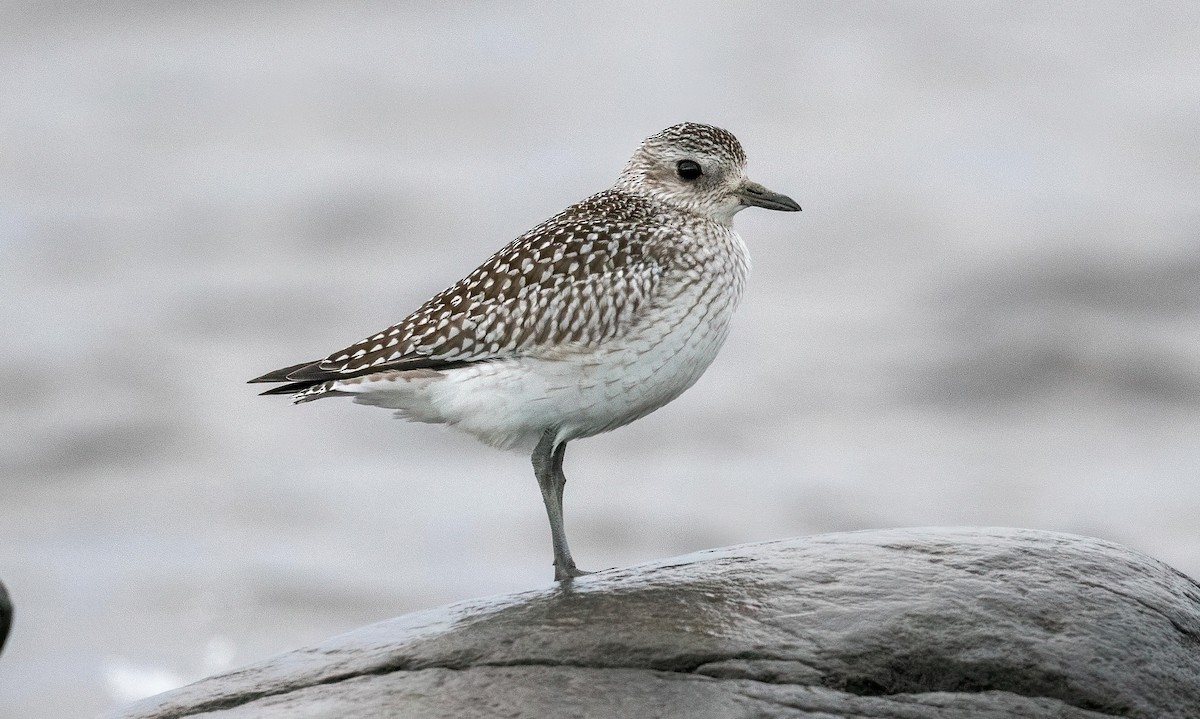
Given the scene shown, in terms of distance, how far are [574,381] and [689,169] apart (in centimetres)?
186

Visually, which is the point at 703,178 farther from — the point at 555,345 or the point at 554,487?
the point at 554,487

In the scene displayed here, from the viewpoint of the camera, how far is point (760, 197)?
10.4m

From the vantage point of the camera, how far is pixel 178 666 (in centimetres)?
1733

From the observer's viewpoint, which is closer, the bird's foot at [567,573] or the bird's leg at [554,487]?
the bird's foot at [567,573]

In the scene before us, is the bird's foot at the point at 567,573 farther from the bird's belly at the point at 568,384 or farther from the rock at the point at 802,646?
the bird's belly at the point at 568,384

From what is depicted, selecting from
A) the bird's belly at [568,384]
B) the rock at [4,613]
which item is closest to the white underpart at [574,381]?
the bird's belly at [568,384]

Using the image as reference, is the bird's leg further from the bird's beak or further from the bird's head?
the bird's beak

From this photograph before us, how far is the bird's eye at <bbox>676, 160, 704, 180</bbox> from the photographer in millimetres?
10344

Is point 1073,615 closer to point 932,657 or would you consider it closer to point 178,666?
point 932,657

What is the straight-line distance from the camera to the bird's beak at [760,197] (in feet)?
34.0

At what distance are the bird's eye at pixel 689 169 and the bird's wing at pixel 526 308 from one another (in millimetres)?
704

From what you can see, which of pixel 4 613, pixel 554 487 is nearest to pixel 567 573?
pixel 554 487

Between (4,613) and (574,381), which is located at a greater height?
(574,381)

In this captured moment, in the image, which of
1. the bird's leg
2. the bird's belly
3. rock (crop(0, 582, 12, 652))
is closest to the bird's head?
the bird's belly
